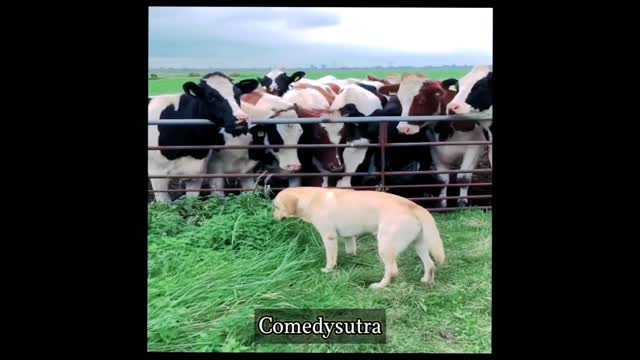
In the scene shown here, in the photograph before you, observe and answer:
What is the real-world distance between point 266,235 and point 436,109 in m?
1.27

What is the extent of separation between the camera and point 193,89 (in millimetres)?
4305

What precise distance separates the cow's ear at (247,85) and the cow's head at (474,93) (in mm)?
1139

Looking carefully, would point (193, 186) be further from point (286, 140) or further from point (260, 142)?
point (286, 140)

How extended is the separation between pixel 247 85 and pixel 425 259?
1.42 m

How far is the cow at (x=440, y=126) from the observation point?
4207 mm

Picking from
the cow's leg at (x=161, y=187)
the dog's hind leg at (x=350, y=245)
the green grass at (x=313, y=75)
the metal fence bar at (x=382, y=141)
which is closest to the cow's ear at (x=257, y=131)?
the green grass at (x=313, y=75)

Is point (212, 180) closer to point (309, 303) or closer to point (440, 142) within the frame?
point (309, 303)

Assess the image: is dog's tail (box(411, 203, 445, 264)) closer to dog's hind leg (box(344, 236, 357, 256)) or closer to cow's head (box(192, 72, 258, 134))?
dog's hind leg (box(344, 236, 357, 256))

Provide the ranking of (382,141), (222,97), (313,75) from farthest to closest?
(222,97)
(382,141)
(313,75)

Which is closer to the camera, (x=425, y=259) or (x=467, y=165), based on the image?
(x=425, y=259)

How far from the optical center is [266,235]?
13.2 feet

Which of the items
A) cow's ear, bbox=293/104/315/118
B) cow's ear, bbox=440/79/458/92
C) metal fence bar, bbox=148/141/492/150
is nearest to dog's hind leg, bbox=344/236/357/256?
metal fence bar, bbox=148/141/492/150

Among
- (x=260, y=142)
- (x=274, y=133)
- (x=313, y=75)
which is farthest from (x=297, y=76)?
(x=260, y=142)

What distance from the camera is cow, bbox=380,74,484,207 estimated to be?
421cm
